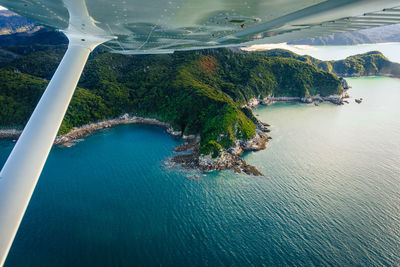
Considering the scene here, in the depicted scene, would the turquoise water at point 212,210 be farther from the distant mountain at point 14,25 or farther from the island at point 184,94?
the distant mountain at point 14,25

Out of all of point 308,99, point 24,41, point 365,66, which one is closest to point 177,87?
point 308,99

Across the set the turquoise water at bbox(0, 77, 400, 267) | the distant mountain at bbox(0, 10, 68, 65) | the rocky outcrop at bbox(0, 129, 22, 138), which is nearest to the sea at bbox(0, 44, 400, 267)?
the turquoise water at bbox(0, 77, 400, 267)

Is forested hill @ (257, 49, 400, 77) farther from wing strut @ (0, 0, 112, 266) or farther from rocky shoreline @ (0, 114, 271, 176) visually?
wing strut @ (0, 0, 112, 266)

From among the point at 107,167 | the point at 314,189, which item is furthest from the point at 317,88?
the point at 107,167

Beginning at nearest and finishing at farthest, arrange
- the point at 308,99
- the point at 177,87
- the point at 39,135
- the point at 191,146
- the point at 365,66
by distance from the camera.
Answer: the point at 39,135 → the point at 191,146 → the point at 177,87 → the point at 308,99 → the point at 365,66

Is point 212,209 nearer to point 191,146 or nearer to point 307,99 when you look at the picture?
point 191,146

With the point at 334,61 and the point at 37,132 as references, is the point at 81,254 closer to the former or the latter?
the point at 37,132

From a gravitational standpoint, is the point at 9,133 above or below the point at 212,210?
above
